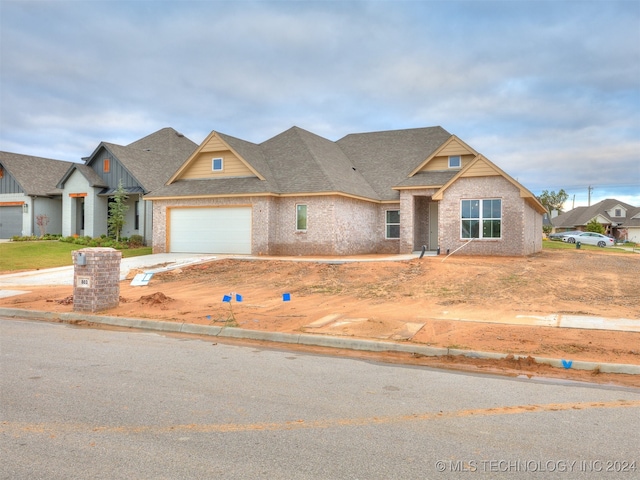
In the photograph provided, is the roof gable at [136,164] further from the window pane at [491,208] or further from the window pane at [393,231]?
the window pane at [491,208]

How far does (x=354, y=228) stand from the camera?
88.5 ft

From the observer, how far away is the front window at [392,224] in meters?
29.1

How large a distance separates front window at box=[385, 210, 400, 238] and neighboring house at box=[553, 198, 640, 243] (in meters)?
54.9

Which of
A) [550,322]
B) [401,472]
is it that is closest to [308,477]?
[401,472]

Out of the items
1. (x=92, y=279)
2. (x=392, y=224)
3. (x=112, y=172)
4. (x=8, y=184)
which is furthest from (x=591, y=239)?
(x=8, y=184)

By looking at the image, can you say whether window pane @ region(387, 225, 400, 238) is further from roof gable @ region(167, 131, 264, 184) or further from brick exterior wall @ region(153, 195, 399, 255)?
roof gable @ region(167, 131, 264, 184)

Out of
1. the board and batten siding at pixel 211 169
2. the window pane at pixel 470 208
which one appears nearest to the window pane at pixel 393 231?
the window pane at pixel 470 208

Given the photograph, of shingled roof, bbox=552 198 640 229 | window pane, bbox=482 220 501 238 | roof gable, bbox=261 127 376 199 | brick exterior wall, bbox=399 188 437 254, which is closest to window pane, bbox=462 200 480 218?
window pane, bbox=482 220 501 238

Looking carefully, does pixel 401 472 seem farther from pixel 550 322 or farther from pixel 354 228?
pixel 354 228

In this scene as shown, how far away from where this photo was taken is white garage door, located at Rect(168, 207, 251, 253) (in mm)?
26312

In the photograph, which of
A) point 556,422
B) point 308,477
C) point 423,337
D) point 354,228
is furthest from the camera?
point 354,228

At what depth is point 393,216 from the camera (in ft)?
96.4

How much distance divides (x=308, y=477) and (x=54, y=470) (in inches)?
81.1

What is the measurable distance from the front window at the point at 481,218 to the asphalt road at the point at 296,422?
18.0m
